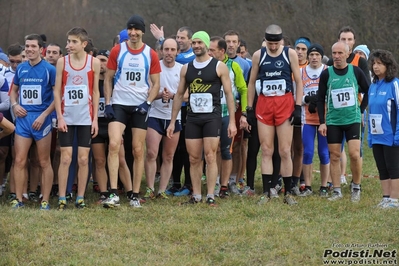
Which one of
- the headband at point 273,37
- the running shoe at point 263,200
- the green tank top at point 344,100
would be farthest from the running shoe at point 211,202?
the headband at point 273,37

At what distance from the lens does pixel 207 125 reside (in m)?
9.59

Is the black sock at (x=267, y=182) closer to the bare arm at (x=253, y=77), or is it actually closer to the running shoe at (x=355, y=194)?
the bare arm at (x=253, y=77)

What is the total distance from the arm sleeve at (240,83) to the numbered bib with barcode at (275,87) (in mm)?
487

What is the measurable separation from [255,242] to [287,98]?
261 cm

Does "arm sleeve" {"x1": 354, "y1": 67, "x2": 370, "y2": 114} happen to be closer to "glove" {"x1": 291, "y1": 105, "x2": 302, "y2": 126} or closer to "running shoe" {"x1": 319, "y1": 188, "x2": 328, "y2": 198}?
"glove" {"x1": 291, "y1": 105, "x2": 302, "y2": 126}

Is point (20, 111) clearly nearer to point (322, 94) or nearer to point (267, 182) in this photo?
point (267, 182)

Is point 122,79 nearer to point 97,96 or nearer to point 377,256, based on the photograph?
point 97,96

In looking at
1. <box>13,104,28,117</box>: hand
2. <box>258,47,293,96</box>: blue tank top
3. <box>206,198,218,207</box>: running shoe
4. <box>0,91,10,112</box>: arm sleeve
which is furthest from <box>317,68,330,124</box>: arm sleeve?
<box>0,91,10,112</box>: arm sleeve

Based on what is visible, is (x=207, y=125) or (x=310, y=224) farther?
(x=207, y=125)

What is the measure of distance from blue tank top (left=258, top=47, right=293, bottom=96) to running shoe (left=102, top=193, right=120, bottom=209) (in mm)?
2490

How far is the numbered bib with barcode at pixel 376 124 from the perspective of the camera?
925 cm

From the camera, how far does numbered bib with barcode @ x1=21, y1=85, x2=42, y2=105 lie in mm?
9703

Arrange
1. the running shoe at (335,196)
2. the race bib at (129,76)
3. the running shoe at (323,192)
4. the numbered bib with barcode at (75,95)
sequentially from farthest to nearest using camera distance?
the running shoe at (323,192) → the running shoe at (335,196) → the race bib at (129,76) → the numbered bib with barcode at (75,95)

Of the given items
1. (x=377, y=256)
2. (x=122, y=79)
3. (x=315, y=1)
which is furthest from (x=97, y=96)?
(x=315, y=1)
